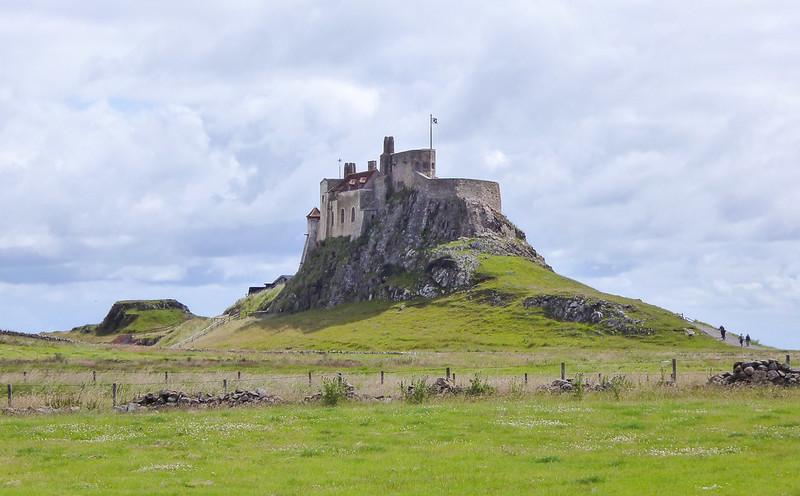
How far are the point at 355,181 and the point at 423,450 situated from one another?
160 metres

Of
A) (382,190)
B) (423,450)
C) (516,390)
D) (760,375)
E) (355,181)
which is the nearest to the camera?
(423,450)

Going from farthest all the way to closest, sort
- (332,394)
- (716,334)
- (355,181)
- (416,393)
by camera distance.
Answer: (355,181) < (716,334) < (416,393) < (332,394)

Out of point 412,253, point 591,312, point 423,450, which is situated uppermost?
point 412,253

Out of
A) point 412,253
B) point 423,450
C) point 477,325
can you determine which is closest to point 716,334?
point 477,325

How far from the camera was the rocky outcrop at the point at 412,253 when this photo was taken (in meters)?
160

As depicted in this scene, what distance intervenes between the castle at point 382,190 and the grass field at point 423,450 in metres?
131

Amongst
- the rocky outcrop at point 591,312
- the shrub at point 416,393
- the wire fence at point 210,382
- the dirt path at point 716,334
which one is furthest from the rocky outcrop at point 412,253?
the shrub at point 416,393

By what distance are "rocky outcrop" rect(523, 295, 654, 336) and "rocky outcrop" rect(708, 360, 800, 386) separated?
80328mm

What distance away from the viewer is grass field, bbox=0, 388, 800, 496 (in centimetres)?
2442

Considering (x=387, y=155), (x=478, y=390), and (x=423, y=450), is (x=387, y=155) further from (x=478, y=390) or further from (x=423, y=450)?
(x=423, y=450)

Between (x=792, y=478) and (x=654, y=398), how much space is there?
700 inches

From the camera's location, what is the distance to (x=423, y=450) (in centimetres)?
2923

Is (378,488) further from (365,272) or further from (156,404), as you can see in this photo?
(365,272)

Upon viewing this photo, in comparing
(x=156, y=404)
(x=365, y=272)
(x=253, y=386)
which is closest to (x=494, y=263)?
(x=365, y=272)
